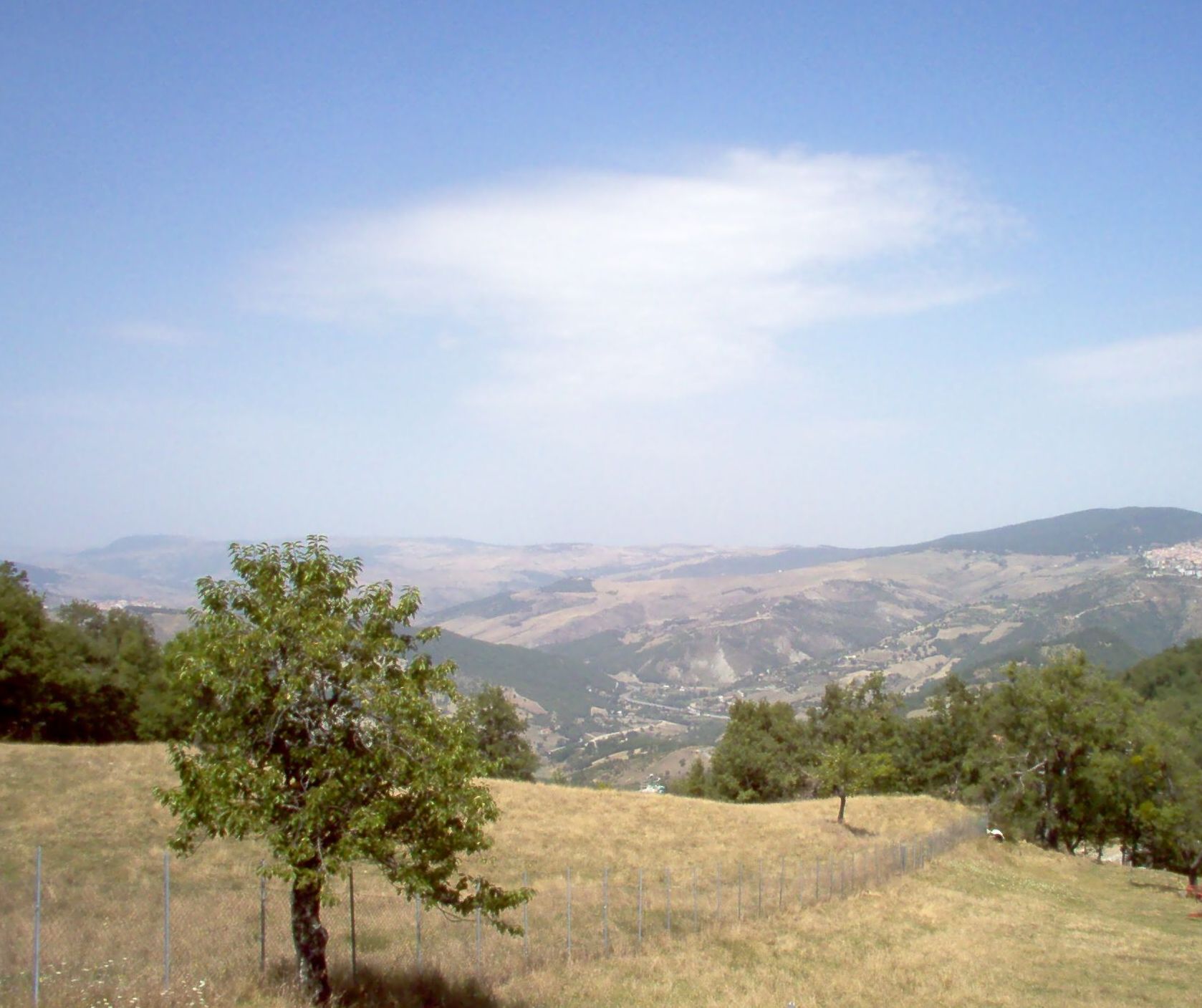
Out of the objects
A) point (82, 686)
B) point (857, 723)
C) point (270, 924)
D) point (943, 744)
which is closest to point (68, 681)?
point (82, 686)

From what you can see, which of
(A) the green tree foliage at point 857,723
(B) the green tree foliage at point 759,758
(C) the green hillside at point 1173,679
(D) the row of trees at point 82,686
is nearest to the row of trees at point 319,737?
(D) the row of trees at point 82,686

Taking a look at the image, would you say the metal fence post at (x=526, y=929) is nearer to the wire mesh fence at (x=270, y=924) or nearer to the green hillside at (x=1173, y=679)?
the wire mesh fence at (x=270, y=924)

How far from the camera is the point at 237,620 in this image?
1407 cm

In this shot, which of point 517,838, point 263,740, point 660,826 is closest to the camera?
point 263,740

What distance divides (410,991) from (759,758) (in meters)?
69.4

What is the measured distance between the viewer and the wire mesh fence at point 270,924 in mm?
13523

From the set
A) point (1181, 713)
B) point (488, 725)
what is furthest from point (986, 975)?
point (1181, 713)

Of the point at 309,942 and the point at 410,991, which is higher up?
the point at 309,942

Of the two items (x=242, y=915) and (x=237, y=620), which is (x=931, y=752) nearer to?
(x=242, y=915)

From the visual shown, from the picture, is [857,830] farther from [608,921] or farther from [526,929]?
[526,929]

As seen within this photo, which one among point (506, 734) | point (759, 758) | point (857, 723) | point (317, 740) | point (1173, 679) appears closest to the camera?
point (317, 740)

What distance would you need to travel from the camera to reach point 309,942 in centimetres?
1414

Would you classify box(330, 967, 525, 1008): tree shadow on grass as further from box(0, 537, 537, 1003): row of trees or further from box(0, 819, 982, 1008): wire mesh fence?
box(0, 537, 537, 1003): row of trees

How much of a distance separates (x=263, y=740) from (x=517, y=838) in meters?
25.2
